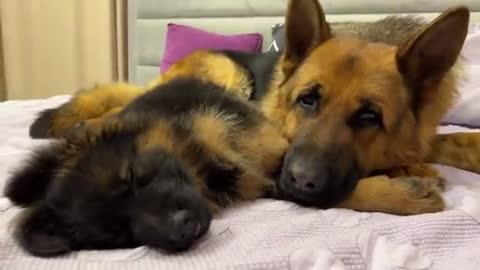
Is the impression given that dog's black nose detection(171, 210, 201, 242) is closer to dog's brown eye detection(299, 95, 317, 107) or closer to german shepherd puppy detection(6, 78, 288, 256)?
german shepherd puppy detection(6, 78, 288, 256)

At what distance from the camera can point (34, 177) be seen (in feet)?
3.91

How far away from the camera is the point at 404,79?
1476 mm

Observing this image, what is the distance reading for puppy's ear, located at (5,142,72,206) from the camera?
1.18m

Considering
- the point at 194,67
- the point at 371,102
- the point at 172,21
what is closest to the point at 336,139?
the point at 371,102

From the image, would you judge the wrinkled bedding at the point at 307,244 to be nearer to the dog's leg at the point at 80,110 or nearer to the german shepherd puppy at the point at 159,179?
the german shepherd puppy at the point at 159,179

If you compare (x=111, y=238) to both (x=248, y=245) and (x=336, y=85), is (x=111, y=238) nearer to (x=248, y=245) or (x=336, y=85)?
(x=248, y=245)

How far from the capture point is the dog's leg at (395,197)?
1244 millimetres

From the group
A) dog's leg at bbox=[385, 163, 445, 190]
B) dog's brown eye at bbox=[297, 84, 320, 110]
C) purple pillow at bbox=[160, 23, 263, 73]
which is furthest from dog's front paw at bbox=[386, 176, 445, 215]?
purple pillow at bbox=[160, 23, 263, 73]

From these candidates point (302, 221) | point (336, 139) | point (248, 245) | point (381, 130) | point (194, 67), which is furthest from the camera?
point (194, 67)

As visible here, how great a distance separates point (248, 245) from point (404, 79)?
686 mm

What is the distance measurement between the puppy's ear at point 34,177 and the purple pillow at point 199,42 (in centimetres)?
172

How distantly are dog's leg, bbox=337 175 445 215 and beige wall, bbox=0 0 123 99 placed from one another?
291 cm

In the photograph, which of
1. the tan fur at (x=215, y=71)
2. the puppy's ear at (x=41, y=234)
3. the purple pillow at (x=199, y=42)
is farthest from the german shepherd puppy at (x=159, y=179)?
the purple pillow at (x=199, y=42)

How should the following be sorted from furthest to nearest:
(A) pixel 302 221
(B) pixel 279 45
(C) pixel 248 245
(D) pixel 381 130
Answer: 1. (B) pixel 279 45
2. (D) pixel 381 130
3. (A) pixel 302 221
4. (C) pixel 248 245
